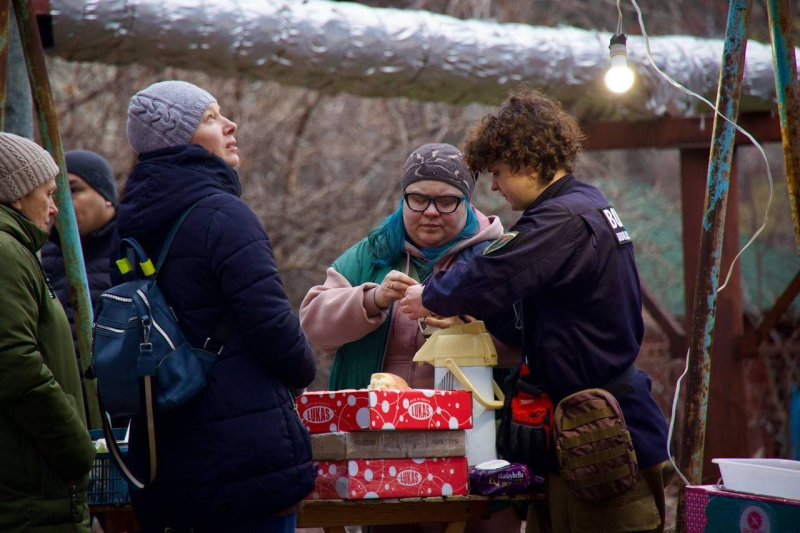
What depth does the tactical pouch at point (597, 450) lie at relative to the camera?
253 centimetres

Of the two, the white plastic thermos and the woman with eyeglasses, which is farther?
the woman with eyeglasses

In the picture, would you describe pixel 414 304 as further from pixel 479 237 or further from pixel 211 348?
pixel 211 348

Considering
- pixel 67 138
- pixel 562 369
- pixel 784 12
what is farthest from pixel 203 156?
pixel 67 138

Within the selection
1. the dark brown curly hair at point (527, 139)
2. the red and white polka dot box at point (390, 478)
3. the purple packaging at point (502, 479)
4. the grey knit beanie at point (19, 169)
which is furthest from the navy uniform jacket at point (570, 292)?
the grey knit beanie at point (19, 169)

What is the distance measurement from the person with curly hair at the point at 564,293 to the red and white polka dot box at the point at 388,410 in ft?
0.84

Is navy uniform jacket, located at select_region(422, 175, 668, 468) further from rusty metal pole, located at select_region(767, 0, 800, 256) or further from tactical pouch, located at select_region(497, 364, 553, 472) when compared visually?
rusty metal pole, located at select_region(767, 0, 800, 256)

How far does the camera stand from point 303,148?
8922mm

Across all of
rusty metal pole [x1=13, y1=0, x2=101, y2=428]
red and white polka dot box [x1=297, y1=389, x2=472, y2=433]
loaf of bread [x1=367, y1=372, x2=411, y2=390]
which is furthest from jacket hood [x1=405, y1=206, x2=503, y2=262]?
rusty metal pole [x1=13, y1=0, x2=101, y2=428]

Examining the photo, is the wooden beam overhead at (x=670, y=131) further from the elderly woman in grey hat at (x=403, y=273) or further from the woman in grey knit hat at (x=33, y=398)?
the woman in grey knit hat at (x=33, y=398)

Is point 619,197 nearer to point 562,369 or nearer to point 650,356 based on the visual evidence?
point 650,356

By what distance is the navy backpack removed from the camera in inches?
90.7

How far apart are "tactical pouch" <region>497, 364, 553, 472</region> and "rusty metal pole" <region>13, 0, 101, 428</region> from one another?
1.58 metres

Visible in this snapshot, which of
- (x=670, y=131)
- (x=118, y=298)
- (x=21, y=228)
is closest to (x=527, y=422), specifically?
(x=118, y=298)

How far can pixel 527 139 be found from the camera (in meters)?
2.73
